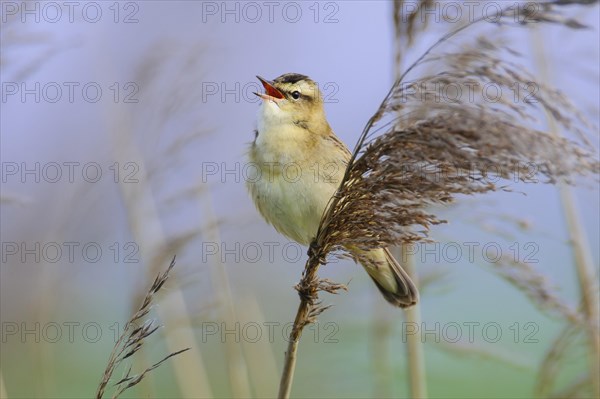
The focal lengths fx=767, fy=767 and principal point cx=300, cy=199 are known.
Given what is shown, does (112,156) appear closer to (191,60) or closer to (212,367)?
(191,60)

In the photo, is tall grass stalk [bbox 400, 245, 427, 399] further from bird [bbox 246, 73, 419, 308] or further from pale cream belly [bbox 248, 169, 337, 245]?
pale cream belly [bbox 248, 169, 337, 245]

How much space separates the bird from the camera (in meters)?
3.26

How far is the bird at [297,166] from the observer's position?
326 cm

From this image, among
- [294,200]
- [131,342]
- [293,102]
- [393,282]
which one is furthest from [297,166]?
[131,342]

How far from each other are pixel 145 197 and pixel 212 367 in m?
1.82

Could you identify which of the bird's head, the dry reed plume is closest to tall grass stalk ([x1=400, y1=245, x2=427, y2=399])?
the dry reed plume

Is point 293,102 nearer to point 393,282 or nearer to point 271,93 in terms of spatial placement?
point 271,93

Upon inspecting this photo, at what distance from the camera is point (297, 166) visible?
3.31m

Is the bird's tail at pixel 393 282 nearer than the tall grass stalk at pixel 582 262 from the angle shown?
No

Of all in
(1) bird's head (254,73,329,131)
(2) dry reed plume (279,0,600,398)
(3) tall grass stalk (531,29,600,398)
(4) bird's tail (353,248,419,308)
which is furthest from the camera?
(1) bird's head (254,73,329,131)

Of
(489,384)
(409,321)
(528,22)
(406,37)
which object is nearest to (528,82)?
(528,22)

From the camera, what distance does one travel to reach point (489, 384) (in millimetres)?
4504

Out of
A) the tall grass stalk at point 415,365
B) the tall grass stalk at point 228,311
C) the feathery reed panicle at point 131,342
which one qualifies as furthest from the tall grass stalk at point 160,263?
the feathery reed panicle at point 131,342

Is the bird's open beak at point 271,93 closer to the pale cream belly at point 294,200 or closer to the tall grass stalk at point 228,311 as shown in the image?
the pale cream belly at point 294,200
